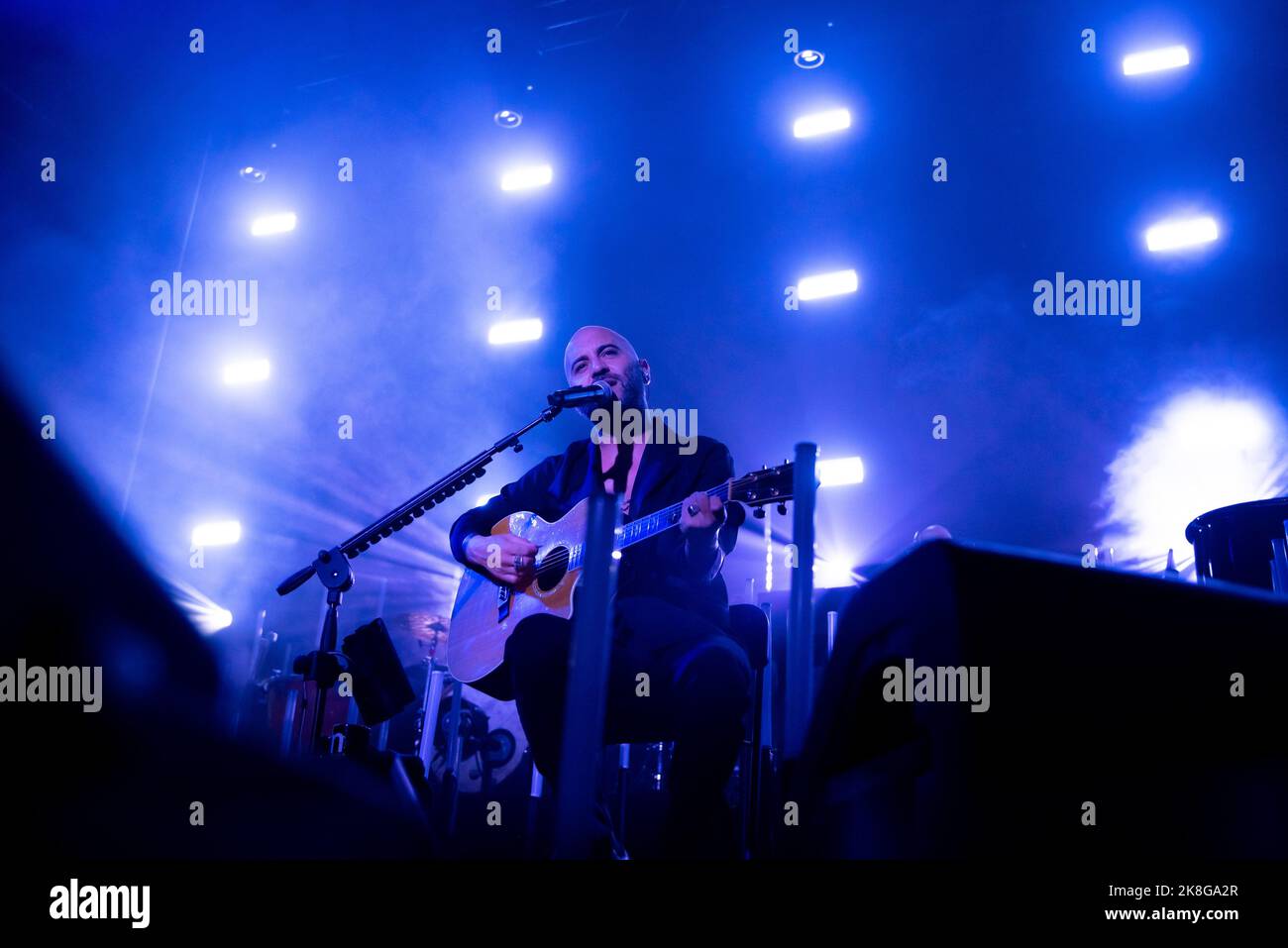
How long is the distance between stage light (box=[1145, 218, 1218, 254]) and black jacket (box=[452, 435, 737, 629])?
3962 millimetres

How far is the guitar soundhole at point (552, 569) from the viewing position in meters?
2.61

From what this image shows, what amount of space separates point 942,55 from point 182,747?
6347 millimetres

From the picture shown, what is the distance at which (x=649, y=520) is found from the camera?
8.63 ft

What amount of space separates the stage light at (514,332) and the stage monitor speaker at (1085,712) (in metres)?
5.63

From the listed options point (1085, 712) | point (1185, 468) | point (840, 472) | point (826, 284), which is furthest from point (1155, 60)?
point (1085, 712)

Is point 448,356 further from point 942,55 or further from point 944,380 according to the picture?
point 942,55

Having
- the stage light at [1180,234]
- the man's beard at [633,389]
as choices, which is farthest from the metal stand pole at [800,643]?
the stage light at [1180,234]

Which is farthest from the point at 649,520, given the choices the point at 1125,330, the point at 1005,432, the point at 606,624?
the point at 1125,330

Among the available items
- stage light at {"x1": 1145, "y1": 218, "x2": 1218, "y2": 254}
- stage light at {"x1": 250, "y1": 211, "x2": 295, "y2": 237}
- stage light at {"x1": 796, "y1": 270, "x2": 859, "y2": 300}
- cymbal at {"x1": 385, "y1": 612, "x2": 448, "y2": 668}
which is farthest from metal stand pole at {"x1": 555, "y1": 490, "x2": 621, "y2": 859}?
Answer: stage light at {"x1": 250, "y1": 211, "x2": 295, "y2": 237}
